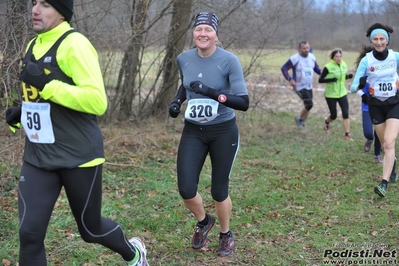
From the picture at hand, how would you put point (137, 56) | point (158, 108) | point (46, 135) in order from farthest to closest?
point (158, 108), point (137, 56), point (46, 135)

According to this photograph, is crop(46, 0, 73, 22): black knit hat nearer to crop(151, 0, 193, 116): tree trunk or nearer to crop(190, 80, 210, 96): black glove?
crop(190, 80, 210, 96): black glove

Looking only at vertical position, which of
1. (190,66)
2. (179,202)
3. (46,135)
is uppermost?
(190,66)

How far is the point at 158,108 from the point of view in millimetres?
11289

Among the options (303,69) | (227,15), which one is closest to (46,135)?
(227,15)

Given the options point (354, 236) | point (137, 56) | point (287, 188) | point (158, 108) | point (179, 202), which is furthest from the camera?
point (158, 108)

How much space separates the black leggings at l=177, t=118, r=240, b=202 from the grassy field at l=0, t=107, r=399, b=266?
0.72 metres

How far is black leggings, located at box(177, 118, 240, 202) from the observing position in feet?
15.4

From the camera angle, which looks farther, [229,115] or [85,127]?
[229,115]

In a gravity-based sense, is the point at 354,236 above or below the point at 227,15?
below

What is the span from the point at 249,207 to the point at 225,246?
5.24 ft

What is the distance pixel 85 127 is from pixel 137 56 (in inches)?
275

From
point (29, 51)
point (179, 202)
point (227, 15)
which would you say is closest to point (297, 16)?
point (227, 15)

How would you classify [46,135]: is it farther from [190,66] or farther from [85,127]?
[190,66]

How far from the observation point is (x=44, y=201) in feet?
11.3
